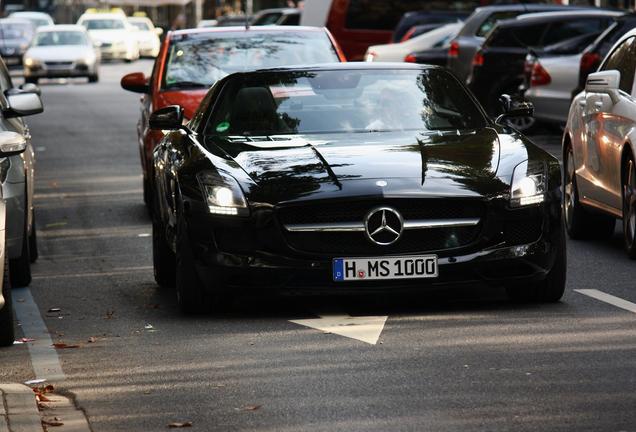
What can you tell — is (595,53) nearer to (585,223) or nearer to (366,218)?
(585,223)

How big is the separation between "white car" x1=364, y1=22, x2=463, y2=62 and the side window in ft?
57.0

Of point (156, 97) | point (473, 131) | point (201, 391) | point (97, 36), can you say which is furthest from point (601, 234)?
point (97, 36)

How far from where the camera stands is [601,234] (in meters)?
13.8

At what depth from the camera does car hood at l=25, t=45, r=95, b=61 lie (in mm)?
49531

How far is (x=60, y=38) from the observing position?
5244 centimetres

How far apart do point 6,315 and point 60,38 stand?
4399 cm

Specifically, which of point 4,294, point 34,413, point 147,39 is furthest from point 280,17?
point 34,413

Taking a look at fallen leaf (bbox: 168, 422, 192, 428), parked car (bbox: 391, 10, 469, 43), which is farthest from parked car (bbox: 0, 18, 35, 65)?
fallen leaf (bbox: 168, 422, 192, 428)

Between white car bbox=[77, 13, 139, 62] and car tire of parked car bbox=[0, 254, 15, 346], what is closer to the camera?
car tire of parked car bbox=[0, 254, 15, 346]

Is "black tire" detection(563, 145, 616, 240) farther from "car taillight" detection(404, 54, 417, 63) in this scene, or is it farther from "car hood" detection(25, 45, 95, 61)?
"car hood" detection(25, 45, 95, 61)

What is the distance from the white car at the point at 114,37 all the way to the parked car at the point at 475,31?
3546 centimetres

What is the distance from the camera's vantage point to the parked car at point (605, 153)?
12352 mm

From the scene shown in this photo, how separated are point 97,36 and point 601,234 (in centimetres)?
5216

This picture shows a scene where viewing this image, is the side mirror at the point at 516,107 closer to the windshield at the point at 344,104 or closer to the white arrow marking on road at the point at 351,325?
the windshield at the point at 344,104
